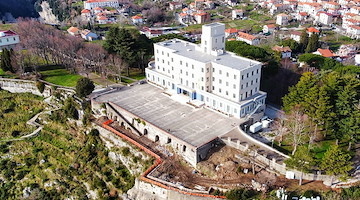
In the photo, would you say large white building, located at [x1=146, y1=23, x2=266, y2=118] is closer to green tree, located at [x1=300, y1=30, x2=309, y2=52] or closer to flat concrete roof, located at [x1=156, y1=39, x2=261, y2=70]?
flat concrete roof, located at [x1=156, y1=39, x2=261, y2=70]

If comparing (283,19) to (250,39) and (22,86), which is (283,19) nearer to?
(250,39)

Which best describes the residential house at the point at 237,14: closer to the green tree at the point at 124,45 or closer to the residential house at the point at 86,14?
the residential house at the point at 86,14

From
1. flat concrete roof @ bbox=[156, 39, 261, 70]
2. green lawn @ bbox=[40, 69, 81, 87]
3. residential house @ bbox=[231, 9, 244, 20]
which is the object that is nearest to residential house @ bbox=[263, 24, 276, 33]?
residential house @ bbox=[231, 9, 244, 20]

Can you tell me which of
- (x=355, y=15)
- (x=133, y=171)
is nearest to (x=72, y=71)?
(x=133, y=171)

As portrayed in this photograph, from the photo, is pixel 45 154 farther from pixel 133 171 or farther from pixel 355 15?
pixel 355 15

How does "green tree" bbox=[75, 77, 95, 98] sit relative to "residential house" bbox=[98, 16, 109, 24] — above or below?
below

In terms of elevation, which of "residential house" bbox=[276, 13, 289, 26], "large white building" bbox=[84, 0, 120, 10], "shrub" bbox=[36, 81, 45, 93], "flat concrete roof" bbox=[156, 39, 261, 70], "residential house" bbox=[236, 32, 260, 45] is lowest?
"shrub" bbox=[36, 81, 45, 93]
